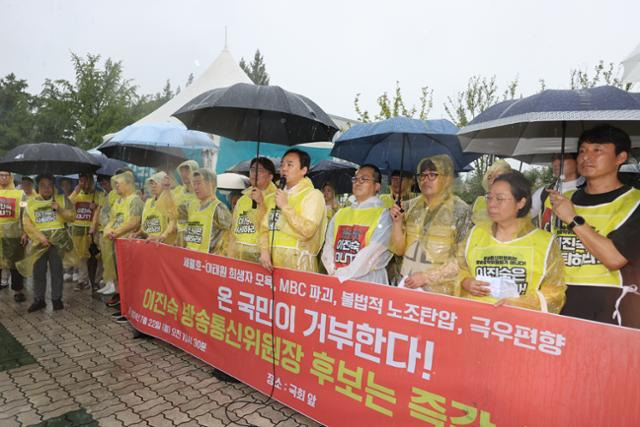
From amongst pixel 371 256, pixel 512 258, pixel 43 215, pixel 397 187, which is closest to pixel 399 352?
pixel 512 258

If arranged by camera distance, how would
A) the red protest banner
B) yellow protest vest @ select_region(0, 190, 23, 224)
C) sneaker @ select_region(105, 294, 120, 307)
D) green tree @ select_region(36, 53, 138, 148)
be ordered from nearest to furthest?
1. the red protest banner
2. sneaker @ select_region(105, 294, 120, 307)
3. yellow protest vest @ select_region(0, 190, 23, 224)
4. green tree @ select_region(36, 53, 138, 148)

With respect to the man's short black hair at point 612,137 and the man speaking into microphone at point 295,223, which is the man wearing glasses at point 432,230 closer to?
the man speaking into microphone at point 295,223

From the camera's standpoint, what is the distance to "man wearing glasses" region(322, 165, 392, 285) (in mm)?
3131

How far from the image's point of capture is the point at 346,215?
3.39 meters

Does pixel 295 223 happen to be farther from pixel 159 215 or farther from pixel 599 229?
pixel 159 215

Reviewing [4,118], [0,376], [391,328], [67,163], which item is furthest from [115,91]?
[391,328]

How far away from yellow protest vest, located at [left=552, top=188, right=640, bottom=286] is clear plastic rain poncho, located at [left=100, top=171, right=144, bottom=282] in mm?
4740

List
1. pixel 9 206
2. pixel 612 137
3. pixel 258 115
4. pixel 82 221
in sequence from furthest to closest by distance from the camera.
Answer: pixel 82 221 → pixel 9 206 → pixel 258 115 → pixel 612 137

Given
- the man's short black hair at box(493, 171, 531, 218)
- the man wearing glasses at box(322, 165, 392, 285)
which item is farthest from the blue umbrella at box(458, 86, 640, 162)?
the man wearing glasses at box(322, 165, 392, 285)

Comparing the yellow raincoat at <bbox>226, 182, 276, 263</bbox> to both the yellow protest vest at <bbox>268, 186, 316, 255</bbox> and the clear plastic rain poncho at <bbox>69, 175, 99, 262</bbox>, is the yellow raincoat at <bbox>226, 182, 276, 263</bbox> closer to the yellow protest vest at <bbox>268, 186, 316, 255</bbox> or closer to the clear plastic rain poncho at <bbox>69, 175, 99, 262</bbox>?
the yellow protest vest at <bbox>268, 186, 316, 255</bbox>

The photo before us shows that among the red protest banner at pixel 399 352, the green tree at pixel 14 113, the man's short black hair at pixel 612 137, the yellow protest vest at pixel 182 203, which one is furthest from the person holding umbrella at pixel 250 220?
the green tree at pixel 14 113

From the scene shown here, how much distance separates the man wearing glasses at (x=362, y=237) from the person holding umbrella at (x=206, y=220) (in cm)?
138

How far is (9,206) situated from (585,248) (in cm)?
672

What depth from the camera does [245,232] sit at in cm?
373
